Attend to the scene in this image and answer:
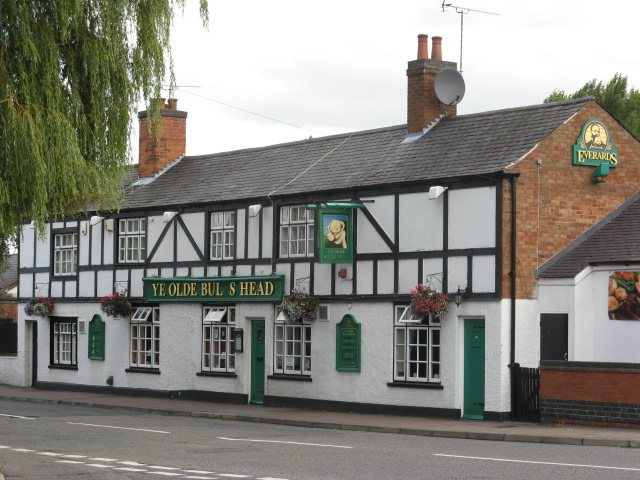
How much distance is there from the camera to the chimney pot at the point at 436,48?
26312 mm

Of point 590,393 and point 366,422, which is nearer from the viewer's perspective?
point 590,393

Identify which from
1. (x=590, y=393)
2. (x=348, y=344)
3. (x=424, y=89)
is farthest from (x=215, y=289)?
(x=590, y=393)

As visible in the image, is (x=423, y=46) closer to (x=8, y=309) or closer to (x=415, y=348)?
(x=415, y=348)

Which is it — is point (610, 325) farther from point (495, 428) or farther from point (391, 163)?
point (391, 163)

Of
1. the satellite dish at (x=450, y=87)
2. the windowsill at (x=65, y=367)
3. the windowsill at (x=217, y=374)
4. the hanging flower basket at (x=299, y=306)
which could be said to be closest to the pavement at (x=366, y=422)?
the windowsill at (x=217, y=374)

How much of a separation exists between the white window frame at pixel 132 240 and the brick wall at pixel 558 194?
12.2 m

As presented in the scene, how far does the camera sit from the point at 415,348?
23578 millimetres

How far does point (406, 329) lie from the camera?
77.8ft

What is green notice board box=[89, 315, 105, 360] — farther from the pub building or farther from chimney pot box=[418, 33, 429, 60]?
chimney pot box=[418, 33, 429, 60]

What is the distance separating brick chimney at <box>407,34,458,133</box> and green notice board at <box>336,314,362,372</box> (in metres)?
4.97

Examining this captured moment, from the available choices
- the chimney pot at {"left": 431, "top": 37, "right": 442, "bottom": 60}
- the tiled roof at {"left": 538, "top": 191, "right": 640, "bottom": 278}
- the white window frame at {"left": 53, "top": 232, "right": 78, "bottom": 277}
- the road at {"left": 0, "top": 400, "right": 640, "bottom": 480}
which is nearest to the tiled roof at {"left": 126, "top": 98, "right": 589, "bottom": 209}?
the chimney pot at {"left": 431, "top": 37, "right": 442, "bottom": 60}

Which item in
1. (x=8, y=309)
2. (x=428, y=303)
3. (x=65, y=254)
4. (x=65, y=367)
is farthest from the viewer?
(x=8, y=309)

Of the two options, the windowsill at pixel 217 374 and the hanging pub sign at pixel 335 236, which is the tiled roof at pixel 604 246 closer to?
the hanging pub sign at pixel 335 236

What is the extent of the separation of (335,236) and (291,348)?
11.9 ft
